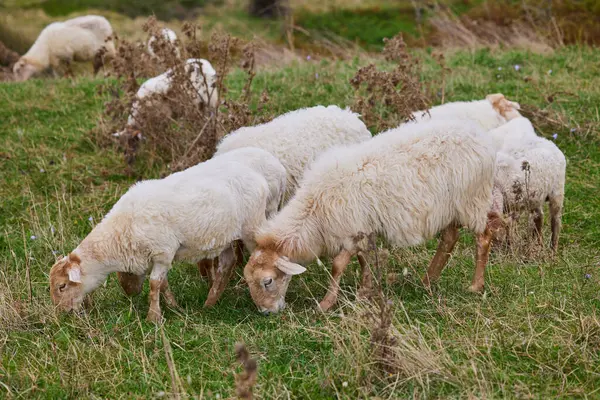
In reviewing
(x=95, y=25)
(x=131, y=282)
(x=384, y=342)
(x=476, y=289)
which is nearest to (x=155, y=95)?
(x=131, y=282)

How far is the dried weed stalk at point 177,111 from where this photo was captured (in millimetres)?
7816

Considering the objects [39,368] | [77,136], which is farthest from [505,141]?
[77,136]

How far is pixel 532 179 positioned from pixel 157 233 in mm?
3244

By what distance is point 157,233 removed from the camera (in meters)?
5.50

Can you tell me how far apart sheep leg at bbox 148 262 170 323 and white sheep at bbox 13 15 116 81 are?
8.83 meters

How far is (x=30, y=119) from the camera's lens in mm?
10203

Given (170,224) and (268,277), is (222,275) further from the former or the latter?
(170,224)

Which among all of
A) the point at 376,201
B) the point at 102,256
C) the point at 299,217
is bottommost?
the point at 102,256

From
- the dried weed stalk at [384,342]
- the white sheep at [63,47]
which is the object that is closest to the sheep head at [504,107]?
the dried weed stalk at [384,342]

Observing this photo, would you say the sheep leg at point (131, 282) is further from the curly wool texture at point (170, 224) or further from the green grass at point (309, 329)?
the curly wool texture at point (170, 224)

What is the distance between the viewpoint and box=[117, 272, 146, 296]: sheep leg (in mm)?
5949

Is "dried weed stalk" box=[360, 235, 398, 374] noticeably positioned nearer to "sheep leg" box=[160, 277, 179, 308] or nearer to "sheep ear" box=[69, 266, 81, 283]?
"sheep leg" box=[160, 277, 179, 308]

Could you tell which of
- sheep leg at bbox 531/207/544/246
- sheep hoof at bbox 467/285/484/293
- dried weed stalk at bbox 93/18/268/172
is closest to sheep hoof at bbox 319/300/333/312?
sheep hoof at bbox 467/285/484/293

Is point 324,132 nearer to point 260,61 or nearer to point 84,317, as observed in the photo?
point 84,317
